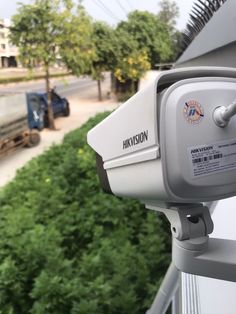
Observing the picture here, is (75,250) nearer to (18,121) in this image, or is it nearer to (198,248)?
(198,248)

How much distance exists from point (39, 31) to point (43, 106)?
2.19 metres

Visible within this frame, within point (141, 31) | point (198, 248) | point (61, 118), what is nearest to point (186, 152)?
point (198, 248)

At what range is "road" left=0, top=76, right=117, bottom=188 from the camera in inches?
277

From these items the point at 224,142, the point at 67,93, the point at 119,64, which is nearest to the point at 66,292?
the point at 224,142

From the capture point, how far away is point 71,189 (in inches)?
164

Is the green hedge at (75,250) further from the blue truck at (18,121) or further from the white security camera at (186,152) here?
the blue truck at (18,121)

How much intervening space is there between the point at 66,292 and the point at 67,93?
57.6 feet

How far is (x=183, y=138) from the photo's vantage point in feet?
1.93

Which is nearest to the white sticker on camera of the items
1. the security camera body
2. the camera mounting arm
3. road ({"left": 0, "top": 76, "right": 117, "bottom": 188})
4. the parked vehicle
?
the security camera body

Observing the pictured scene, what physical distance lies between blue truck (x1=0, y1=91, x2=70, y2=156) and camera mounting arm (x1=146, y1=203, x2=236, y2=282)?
682 centimetres

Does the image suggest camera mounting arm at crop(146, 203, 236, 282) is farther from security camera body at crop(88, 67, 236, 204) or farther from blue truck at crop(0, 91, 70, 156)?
blue truck at crop(0, 91, 70, 156)

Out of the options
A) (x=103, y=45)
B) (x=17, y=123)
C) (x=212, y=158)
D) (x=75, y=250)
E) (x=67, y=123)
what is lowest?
(x=67, y=123)

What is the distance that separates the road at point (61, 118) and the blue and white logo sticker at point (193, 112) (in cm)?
278

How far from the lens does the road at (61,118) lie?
7039 millimetres
